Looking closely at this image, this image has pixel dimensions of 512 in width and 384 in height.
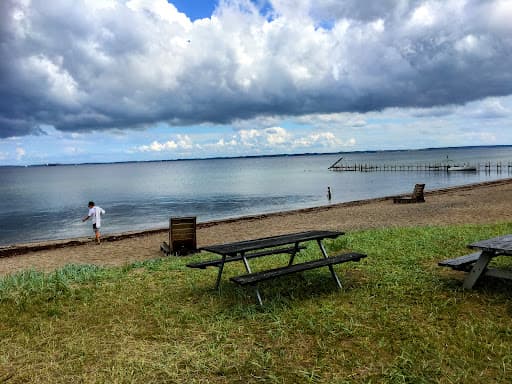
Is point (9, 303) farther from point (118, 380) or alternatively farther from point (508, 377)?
point (508, 377)

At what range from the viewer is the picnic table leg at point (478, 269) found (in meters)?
5.05

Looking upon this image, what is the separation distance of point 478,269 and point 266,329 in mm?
2863

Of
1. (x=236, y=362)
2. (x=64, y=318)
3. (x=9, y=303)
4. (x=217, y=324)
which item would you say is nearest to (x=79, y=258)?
(x=9, y=303)

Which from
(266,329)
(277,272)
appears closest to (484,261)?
(277,272)

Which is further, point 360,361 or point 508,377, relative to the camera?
point 360,361

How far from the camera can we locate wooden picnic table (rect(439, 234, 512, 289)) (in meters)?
4.84

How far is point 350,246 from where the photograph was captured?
8.88m

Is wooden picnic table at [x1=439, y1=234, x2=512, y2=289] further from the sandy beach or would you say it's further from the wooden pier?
the wooden pier

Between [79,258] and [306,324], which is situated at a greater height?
[306,324]

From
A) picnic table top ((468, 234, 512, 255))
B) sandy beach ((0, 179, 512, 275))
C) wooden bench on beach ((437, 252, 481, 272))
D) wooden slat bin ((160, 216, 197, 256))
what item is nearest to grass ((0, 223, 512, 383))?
wooden bench on beach ((437, 252, 481, 272))

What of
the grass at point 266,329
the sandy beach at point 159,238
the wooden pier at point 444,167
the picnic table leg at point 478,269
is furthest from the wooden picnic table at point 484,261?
the wooden pier at point 444,167

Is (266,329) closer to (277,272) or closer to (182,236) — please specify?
(277,272)

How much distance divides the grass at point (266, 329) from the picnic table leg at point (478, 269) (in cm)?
13

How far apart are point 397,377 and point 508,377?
2.90 feet
